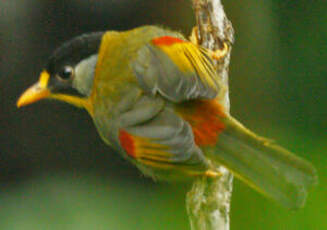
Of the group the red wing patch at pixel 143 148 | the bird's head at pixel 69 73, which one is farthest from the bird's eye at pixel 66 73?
the red wing patch at pixel 143 148

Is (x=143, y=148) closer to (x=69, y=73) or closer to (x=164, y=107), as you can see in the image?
(x=164, y=107)

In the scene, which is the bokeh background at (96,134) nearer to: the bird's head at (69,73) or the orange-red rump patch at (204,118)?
the bird's head at (69,73)

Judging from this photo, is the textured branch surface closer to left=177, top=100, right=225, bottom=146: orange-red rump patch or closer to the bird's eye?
left=177, top=100, right=225, bottom=146: orange-red rump patch

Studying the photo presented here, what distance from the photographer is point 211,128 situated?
113 cm

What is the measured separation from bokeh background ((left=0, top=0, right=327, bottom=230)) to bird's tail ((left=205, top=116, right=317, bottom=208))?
278mm

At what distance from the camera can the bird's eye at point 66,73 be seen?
108 cm

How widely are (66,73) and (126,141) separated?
0.18 metres

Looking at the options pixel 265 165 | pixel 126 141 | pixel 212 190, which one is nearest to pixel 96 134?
pixel 126 141

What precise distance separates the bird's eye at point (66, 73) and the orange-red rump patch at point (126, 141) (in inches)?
6.0

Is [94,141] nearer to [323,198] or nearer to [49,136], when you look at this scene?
[49,136]

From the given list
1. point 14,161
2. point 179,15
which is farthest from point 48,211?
point 179,15

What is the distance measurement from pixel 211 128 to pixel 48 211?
637 millimetres

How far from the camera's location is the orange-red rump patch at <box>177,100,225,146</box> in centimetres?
113

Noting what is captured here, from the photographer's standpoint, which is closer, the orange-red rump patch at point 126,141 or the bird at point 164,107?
the bird at point 164,107
